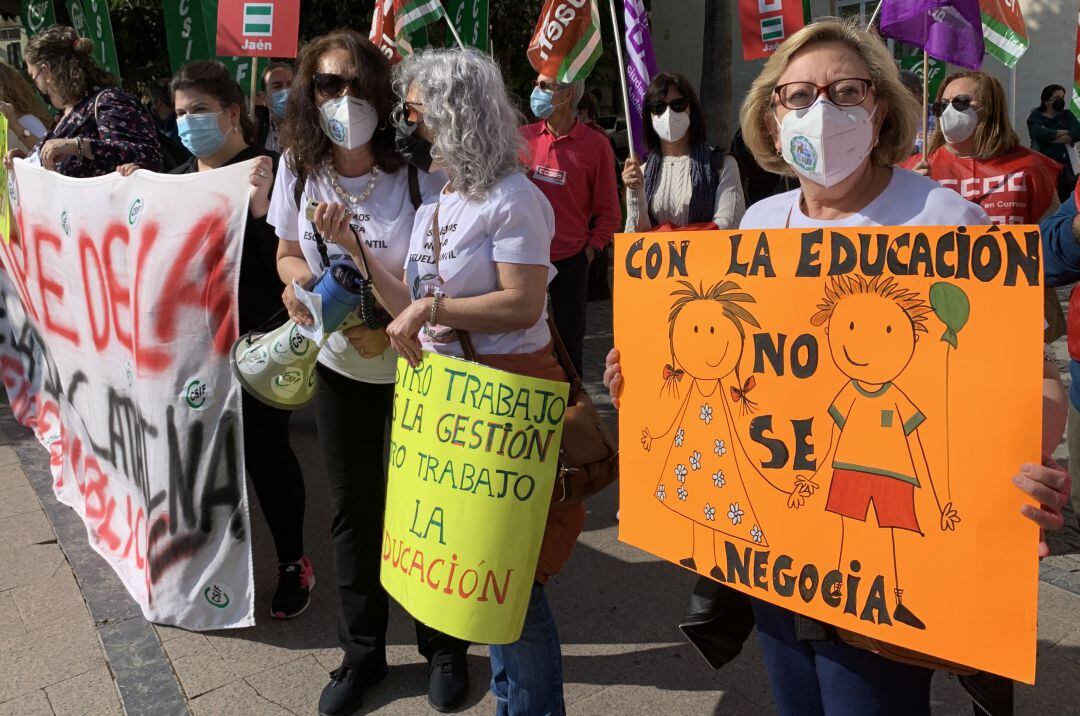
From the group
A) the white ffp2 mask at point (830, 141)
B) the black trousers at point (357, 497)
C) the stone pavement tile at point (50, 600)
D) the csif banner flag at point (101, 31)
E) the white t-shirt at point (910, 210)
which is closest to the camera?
the white t-shirt at point (910, 210)

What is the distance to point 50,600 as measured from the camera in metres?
3.52

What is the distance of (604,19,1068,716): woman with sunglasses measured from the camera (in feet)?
5.38

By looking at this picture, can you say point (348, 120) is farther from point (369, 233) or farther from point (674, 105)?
point (674, 105)

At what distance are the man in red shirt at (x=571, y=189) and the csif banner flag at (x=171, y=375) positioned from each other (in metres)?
2.42

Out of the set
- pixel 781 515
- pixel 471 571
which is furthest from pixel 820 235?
pixel 471 571

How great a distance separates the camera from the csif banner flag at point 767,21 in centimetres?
563

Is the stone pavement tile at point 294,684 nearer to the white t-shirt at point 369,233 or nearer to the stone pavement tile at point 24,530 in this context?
the white t-shirt at point 369,233

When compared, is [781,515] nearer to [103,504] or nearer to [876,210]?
[876,210]

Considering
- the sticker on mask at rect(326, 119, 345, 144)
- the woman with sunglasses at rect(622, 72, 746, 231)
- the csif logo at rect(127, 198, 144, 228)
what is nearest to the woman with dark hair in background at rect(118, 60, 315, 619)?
the csif logo at rect(127, 198, 144, 228)

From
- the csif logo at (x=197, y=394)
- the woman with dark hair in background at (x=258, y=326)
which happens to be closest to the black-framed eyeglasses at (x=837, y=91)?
the woman with dark hair in background at (x=258, y=326)

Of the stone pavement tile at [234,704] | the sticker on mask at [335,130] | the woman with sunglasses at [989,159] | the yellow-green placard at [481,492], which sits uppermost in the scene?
the woman with sunglasses at [989,159]

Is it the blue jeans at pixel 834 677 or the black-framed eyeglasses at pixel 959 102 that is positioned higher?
the black-framed eyeglasses at pixel 959 102

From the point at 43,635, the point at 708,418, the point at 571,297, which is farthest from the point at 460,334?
the point at 571,297

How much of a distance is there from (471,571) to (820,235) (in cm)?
109
